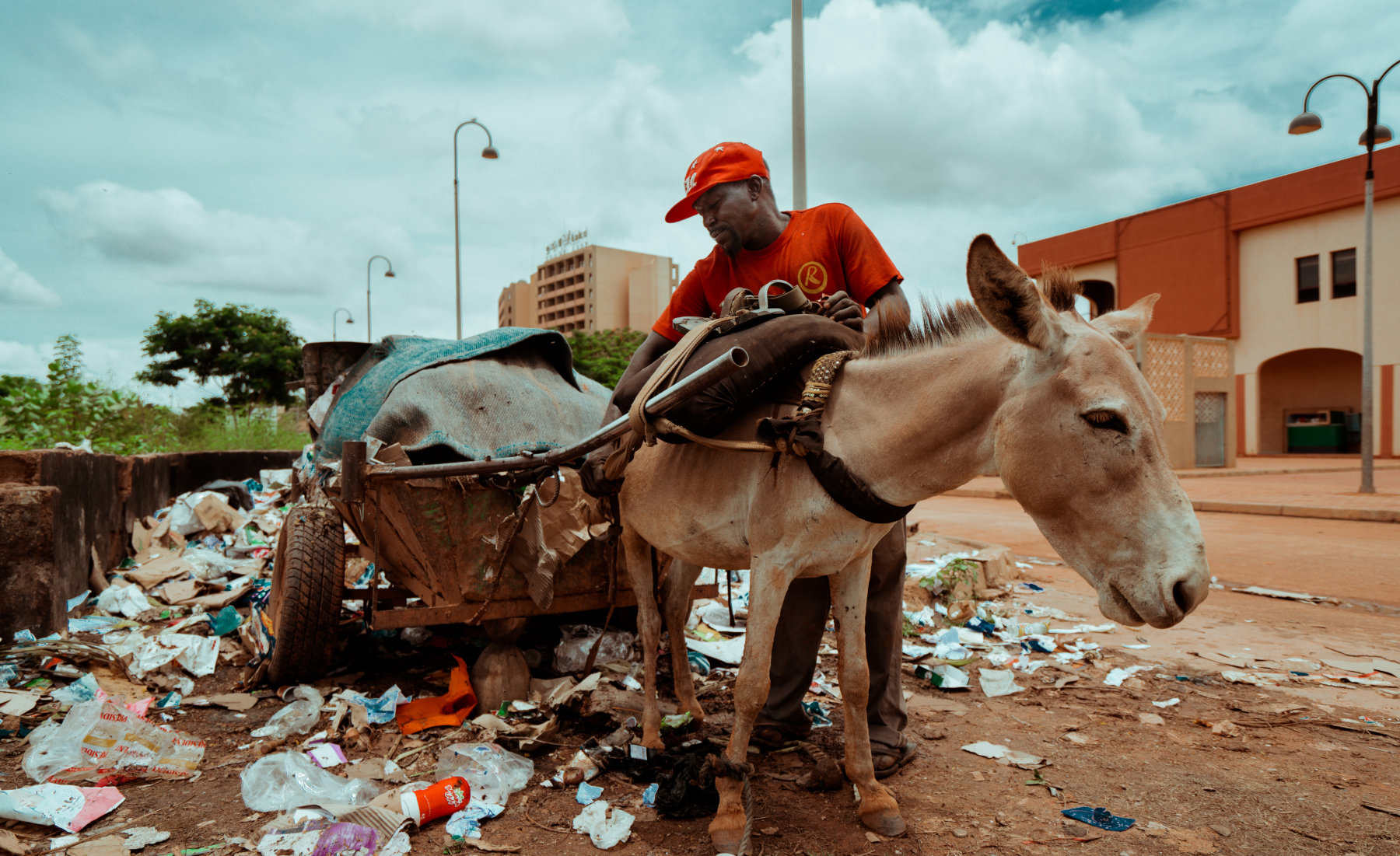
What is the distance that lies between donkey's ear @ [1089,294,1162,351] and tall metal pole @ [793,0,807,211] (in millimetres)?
5150

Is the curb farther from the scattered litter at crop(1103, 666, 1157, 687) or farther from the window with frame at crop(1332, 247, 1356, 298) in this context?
the window with frame at crop(1332, 247, 1356, 298)

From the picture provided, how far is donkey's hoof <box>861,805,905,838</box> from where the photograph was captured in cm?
Answer: 234

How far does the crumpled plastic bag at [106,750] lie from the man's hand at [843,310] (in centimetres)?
306

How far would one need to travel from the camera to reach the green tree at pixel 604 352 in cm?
3478

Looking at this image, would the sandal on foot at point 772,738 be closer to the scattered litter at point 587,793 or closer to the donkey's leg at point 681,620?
the donkey's leg at point 681,620

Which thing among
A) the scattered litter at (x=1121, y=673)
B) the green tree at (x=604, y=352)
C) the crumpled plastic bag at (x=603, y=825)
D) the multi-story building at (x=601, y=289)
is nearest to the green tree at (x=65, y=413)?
the crumpled plastic bag at (x=603, y=825)

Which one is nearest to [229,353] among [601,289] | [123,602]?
[123,602]

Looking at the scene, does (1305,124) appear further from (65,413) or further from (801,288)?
(65,413)

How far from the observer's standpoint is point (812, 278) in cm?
272

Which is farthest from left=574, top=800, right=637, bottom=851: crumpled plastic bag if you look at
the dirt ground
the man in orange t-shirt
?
the man in orange t-shirt

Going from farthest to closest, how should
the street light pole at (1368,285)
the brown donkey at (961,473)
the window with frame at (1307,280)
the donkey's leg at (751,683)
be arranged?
the window with frame at (1307,280) → the street light pole at (1368,285) → the donkey's leg at (751,683) → the brown donkey at (961,473)

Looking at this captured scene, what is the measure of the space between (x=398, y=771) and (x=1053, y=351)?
2.76 metres

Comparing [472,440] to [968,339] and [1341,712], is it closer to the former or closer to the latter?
[968,339]

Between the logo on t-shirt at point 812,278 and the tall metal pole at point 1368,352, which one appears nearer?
Result: the logo on t-shirt at point 812,278
